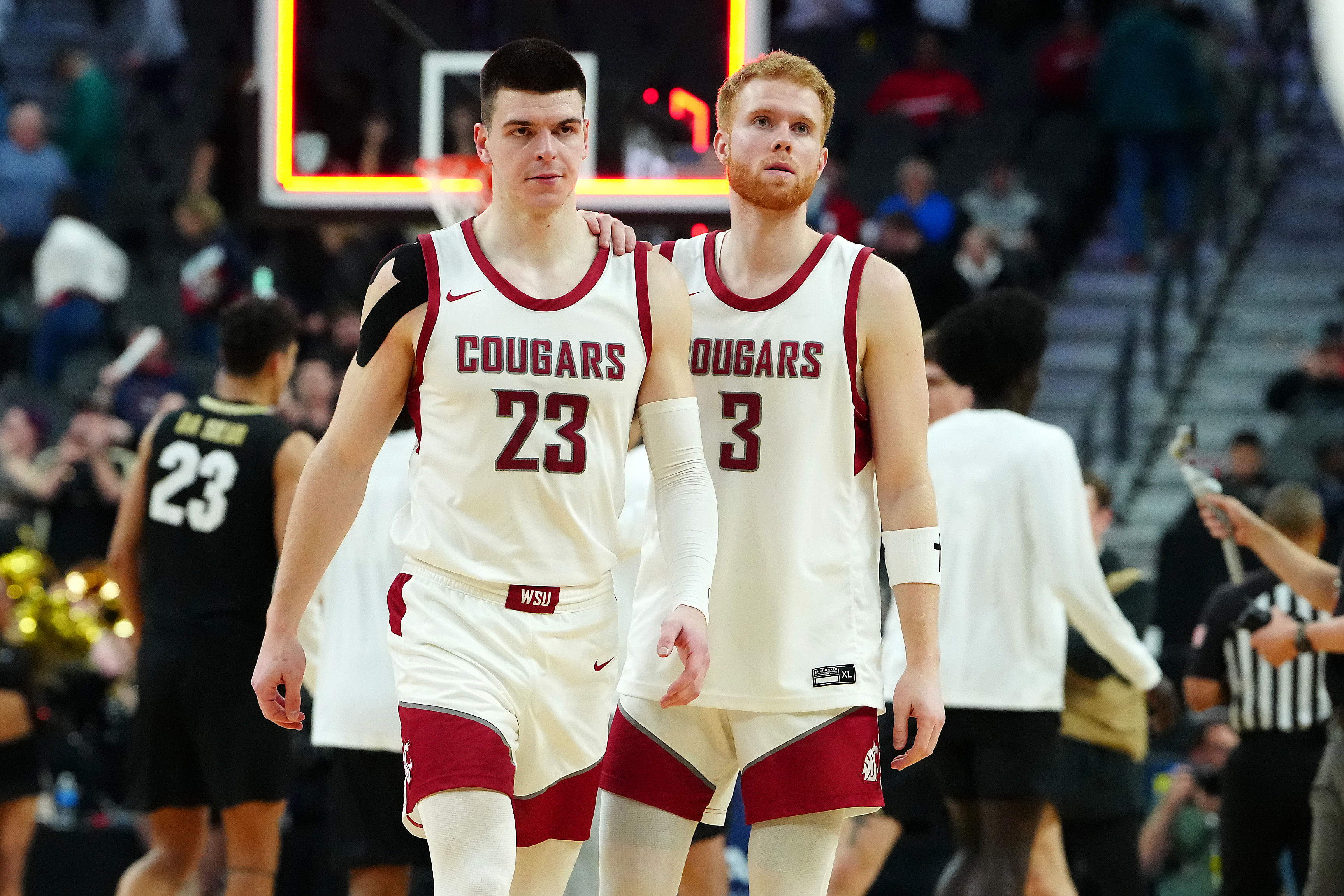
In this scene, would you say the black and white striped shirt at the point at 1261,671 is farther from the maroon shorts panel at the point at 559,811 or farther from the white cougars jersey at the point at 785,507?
the maroon shorts panel at the point at 559,811

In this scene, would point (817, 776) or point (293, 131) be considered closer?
point (817, 776)

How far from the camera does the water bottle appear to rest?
898 cm

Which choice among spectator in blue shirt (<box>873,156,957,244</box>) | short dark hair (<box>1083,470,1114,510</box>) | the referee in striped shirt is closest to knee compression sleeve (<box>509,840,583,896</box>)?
the referee in striped shirt

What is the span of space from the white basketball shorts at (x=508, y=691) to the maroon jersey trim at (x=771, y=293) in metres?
0.69

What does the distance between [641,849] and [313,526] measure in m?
1.01

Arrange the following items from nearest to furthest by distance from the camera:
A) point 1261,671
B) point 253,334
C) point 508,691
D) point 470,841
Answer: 1. point 470,841
2. point 508,691
3. point 253,334
4. point 1261,671

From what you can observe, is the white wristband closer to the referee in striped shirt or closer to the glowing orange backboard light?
the referee in striped shirt

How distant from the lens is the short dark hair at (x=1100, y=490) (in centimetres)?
737

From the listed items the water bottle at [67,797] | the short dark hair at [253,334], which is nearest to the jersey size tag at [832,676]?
the short dark hair at [253,334]

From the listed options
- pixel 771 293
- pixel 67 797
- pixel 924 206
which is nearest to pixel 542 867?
pixel 771 293

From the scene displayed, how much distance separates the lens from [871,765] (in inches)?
162

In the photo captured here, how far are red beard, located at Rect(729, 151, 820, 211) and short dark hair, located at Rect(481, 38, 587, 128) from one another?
0.40 metres

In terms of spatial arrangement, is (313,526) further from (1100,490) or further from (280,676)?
(1100,490)

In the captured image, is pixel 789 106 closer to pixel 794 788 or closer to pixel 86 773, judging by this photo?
pixel 794 788
